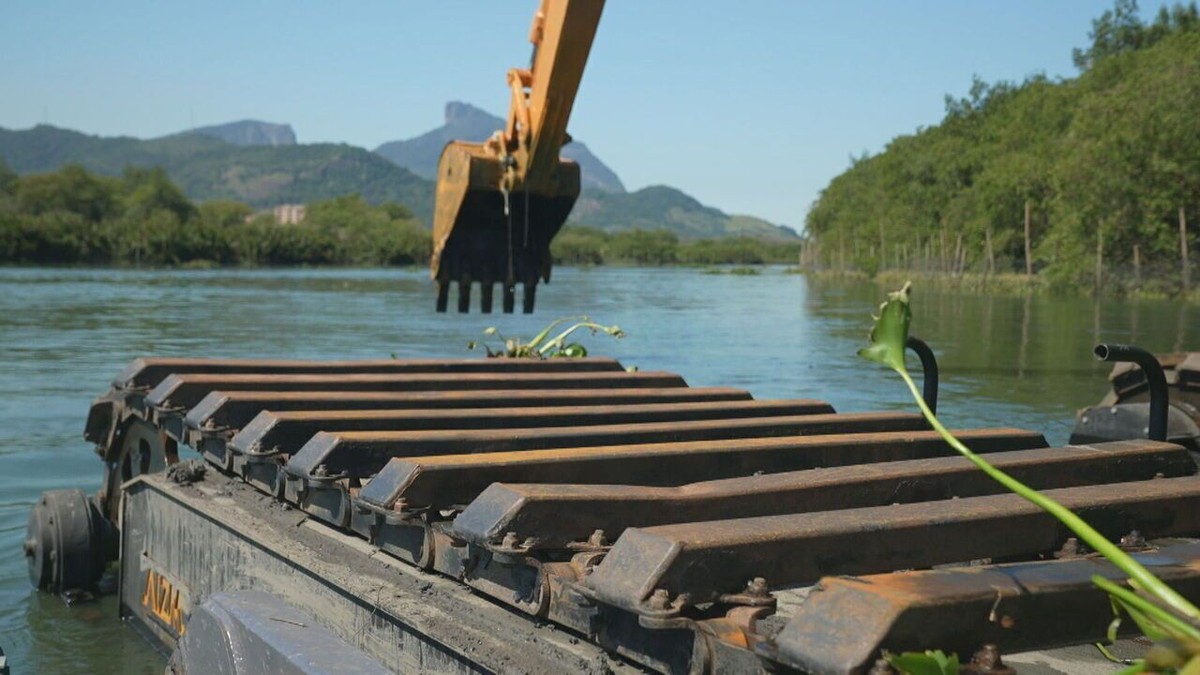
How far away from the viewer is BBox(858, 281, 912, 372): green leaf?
218 cm

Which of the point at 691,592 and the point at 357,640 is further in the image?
the point at 357,640

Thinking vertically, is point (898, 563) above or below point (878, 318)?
below

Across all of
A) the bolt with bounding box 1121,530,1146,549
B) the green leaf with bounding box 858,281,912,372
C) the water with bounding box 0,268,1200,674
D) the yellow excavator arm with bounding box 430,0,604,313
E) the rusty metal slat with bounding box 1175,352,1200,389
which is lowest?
the water with bounding box 0,268,1200,674

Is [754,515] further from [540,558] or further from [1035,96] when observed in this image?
[1035,96]

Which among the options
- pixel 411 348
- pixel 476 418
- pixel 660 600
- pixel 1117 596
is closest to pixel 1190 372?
pixel 476 418

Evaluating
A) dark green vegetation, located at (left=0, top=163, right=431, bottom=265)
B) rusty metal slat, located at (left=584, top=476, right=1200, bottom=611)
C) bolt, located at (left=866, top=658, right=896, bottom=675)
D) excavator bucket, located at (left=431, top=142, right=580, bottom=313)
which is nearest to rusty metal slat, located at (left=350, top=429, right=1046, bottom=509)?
rusty metal slat, located at (left=584, top=476, right=1200, bottom=611)

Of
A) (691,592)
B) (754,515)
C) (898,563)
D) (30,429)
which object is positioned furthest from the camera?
(30,429)

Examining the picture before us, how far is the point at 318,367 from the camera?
6.58m

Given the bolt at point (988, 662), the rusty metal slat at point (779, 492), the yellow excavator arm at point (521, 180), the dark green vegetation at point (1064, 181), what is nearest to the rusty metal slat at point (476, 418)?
the rusty metal slat at point (779, 492)

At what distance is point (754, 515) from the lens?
329 cm

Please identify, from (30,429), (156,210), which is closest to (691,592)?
(30,429)

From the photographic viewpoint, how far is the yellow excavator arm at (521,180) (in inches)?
391

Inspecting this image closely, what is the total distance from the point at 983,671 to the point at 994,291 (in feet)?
227

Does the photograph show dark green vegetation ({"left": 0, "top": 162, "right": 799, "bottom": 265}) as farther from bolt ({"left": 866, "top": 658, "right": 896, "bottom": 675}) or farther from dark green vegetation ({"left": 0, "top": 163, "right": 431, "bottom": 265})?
bolt ({"left": 866, "top": 658, "right": 896, "bottom": 675})
